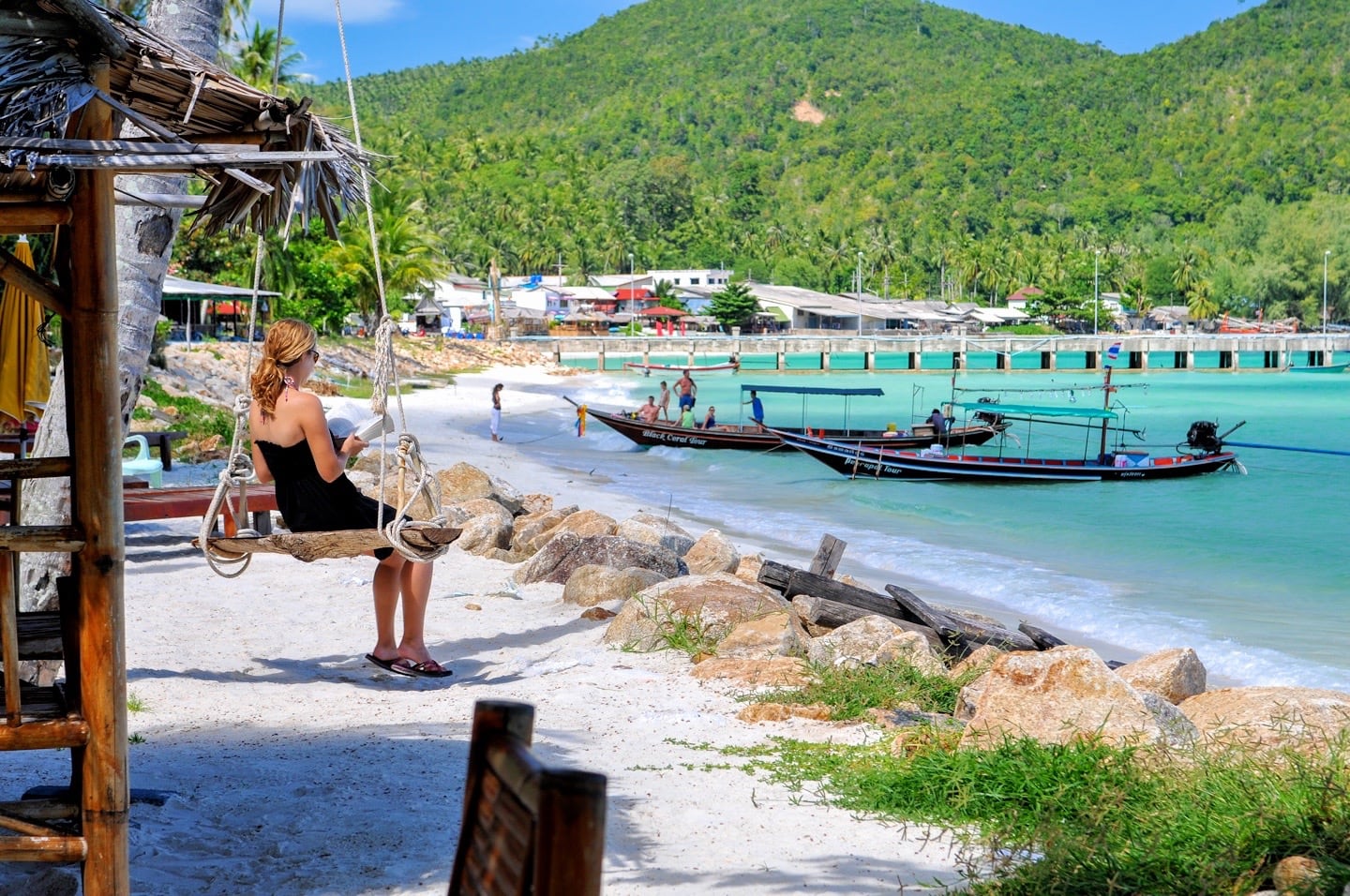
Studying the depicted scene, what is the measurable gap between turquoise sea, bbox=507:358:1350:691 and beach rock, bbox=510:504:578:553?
10.9ft

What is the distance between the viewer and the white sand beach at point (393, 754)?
3.91 meters

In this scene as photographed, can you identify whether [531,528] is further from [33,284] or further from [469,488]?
[33,284]

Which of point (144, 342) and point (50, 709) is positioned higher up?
point (144, 342)

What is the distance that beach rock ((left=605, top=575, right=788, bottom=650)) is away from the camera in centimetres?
727

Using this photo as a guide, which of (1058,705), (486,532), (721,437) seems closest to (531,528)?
(486,532)

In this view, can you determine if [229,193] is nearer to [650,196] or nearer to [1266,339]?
[1266,339]

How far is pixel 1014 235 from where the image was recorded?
5610 inches

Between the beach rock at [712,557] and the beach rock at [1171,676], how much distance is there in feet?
13.6

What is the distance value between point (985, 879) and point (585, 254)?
117 meters

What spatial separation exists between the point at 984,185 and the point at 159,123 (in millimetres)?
176217

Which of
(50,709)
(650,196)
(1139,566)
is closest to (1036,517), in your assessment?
(1139,566)

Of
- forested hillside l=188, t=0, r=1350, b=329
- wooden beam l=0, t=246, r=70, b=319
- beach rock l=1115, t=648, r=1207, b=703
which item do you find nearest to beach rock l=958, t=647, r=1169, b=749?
beach rock l=1115, t=648, r=1207, b=703

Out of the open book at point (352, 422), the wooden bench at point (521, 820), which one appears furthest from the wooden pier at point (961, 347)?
the wooden bench at point (521, 820)

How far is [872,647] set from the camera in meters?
6.91
